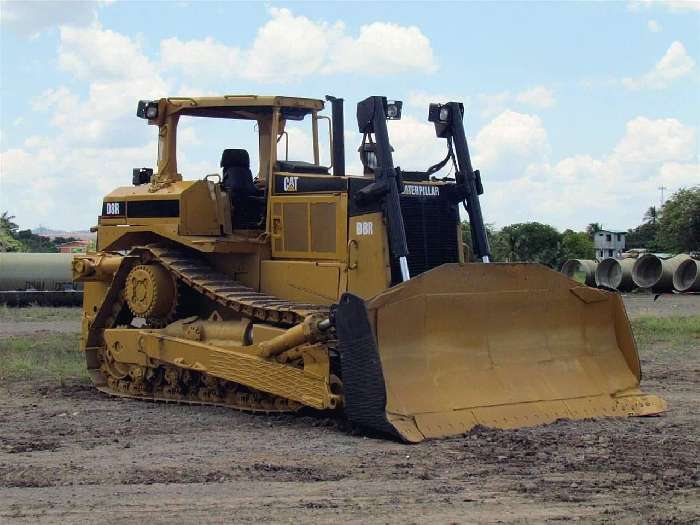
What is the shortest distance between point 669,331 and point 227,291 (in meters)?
11.4

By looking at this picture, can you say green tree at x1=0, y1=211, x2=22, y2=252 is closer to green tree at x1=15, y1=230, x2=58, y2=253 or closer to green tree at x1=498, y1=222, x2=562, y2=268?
green tree at x1=15, y1=230, x2=58, y2=253

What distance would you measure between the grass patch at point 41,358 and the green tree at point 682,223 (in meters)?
33.9

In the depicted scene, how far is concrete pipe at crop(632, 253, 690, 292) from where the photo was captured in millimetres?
35188

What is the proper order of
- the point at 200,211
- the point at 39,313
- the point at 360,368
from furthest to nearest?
the point at 39,313 → the point at 200,211 → the point at 360,368

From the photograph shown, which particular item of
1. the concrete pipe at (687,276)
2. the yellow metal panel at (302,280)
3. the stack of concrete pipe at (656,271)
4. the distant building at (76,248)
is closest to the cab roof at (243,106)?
the yellow metal panel at (302,280)

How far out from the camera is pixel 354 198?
10.4m

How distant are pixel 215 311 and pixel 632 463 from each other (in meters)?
5.28

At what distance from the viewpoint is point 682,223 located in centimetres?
4691

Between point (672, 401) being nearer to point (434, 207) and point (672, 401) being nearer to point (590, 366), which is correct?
point (590, 366)

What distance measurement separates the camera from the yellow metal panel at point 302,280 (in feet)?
34.6

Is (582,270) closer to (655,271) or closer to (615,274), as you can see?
(615,274)

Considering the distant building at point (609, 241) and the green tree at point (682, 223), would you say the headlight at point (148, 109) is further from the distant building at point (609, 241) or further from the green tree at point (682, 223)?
the distant building at point (609, 241)

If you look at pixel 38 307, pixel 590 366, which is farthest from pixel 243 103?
pixel 38 307

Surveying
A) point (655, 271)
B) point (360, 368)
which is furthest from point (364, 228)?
point (655, 271)
